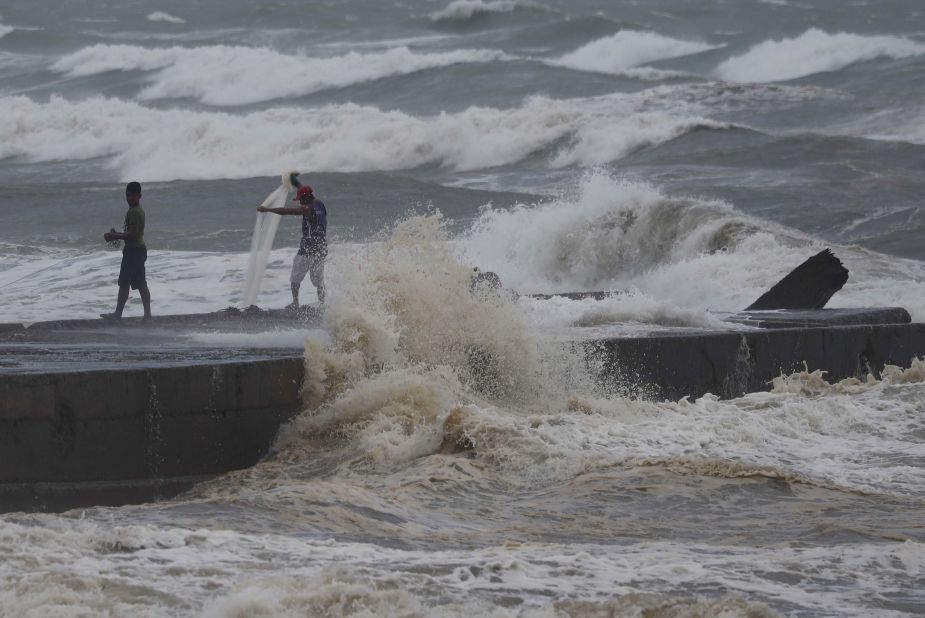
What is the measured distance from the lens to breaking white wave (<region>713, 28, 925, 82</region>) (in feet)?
121

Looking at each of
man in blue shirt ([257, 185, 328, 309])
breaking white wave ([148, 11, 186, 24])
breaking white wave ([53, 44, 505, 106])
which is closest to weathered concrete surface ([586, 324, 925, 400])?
man in blue shirt ([257, 185, 328, 309])

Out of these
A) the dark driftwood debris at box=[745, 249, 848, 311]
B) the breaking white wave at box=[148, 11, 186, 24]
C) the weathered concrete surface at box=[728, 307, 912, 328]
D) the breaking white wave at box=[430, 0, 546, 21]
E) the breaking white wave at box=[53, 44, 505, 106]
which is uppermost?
the breaking white wave at box=[148, 11, 186, 24]

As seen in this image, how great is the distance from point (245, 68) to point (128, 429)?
3439 centimetres

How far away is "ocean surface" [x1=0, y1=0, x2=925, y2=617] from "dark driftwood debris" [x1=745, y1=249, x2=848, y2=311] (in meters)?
1.08

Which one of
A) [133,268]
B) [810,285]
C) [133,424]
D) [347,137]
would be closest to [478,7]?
[347,137]

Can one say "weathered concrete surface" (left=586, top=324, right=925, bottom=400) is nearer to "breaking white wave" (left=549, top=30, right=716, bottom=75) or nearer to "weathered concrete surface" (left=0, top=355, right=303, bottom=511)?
"weathered concrete surface" (left=0, top=355, right=303, bottom=511)

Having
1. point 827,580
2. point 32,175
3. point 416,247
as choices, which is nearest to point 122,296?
point 416,247

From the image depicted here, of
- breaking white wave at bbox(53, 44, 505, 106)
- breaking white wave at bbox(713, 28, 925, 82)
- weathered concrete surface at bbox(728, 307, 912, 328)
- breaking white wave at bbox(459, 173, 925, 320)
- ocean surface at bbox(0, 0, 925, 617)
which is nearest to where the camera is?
ocean surface at bbox(0, 0, 925, 617)

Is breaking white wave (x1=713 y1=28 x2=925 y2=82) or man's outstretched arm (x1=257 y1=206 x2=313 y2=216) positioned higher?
breaking white wave (x1=713 y1=28 x2=925 y2=82)

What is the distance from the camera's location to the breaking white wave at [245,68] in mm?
38562

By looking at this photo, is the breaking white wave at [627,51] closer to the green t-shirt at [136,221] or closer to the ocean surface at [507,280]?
the ocean surface at [507,280]

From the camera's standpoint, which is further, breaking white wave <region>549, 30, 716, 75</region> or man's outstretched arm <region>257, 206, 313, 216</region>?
breaking white wave <region>549, 30, 716, 75</region>

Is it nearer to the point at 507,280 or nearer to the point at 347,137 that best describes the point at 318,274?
the point at 507,280

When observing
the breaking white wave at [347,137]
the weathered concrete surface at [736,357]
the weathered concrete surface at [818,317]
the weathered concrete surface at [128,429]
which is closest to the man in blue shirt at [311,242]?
the weathered concrete surface at [736,357]
